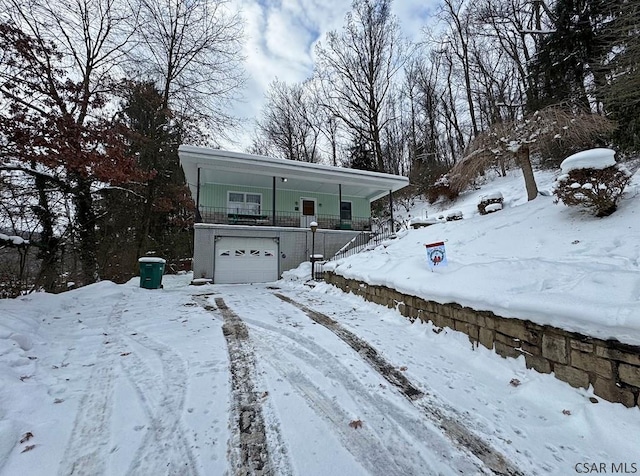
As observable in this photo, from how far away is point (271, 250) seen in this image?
38.1 feet

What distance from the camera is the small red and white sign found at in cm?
474

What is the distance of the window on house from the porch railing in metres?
0.31

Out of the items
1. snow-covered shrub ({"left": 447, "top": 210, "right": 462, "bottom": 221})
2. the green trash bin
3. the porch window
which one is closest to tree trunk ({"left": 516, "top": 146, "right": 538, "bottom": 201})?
snow-covered shrub ({"left": 447, "top": 210, "right": 462, "bottom": 221})

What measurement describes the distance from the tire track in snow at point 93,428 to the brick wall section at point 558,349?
144 inches

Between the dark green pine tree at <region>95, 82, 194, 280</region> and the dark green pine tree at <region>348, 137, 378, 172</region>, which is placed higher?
the dark green pine tree at <region>348, 137, 378, 172</region>

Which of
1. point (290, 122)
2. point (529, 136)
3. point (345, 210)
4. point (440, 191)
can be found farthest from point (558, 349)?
point (290, 122)

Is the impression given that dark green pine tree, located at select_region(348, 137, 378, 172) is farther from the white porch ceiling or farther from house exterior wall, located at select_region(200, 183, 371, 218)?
the white porch ceiling

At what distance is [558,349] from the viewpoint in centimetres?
261

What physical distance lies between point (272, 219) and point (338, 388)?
34.1 ft

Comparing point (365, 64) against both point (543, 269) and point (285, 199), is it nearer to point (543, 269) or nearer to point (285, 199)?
point (285, 199)

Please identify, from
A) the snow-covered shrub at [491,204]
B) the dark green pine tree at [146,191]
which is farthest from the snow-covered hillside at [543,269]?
the dark green pine tree at [146,191]

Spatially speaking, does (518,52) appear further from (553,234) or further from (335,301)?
(335,301)

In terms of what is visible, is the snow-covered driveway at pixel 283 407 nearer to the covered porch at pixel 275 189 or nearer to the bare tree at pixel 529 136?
the bare tree at pixel 529 136

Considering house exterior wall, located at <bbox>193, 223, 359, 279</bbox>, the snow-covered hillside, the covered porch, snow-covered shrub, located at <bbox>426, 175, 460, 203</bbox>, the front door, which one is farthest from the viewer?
snow-covered shrub, located at <bbox>426, 175, 460, 203</bbox>
